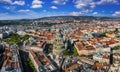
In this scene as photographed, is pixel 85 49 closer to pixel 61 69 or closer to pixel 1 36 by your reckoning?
pixel 61 69

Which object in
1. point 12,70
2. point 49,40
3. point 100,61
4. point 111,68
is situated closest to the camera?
point 12,70

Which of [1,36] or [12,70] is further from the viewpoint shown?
[1,36]

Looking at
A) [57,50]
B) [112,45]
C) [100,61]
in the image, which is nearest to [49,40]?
[57,50]

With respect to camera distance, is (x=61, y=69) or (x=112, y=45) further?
(x=112, y=45)

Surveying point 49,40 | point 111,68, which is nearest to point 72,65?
point 111,68

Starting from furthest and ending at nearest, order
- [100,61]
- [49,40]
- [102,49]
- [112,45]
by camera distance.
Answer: [49,40]
[112,45]
[102,49]
[100,61]

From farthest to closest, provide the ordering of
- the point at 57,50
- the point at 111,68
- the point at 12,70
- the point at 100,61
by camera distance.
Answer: the point at 57,50 → the point at 100,61 → the point at 111,68 → the point at 12,70

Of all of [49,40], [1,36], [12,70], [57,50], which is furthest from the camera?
[1,36]

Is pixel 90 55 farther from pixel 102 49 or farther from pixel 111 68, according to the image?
pixel 111 68
